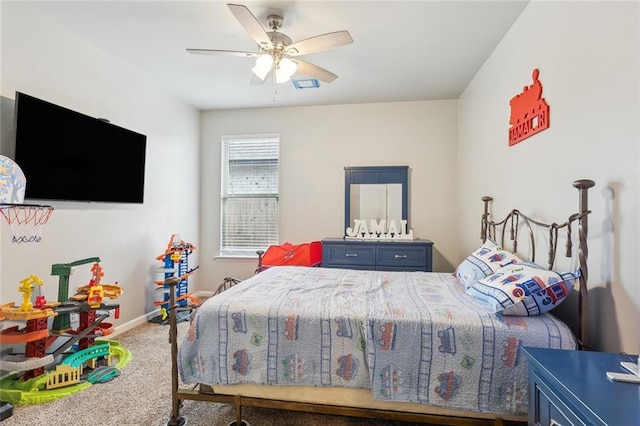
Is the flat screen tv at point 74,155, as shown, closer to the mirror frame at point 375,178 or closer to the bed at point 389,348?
the bed at point 389,348

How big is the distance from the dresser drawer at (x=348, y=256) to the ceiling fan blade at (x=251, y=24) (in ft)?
7.57

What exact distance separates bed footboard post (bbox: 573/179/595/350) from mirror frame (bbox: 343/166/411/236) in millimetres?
2616

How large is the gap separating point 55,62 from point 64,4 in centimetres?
48

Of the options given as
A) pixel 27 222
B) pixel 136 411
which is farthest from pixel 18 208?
pixel 136 411

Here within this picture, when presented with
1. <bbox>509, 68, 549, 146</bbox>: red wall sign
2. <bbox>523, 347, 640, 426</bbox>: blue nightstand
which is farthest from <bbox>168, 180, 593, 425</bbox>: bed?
<bbox>509, 68, 549, 146</bbox>: red wall sign

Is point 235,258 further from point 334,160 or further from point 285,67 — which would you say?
point 285,67

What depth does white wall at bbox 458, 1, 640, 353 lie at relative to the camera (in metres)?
1.36

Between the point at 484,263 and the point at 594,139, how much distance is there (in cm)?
101

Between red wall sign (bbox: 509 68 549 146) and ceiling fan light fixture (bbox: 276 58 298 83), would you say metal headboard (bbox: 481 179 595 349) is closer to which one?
red wall sign (bbox: 509 68 549 146)

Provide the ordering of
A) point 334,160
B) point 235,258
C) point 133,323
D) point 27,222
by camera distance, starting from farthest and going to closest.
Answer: point 235,258 → point 334,160 → point 133,323 → point 27,222

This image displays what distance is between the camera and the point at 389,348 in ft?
5.14

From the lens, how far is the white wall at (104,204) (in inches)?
89.7

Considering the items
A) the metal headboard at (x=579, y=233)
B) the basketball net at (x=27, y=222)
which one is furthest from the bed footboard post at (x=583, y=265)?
the basketball net at (x=27, y=222)

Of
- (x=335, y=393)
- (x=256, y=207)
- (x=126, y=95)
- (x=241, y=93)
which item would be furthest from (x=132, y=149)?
(x=335, y=393)
